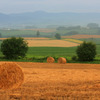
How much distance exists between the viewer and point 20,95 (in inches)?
488

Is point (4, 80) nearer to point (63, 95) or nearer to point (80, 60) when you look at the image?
point (63, 95)

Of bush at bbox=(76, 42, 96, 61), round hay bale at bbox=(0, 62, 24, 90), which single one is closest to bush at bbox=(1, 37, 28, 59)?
bush at bbox=(76, 42, 96, 61)

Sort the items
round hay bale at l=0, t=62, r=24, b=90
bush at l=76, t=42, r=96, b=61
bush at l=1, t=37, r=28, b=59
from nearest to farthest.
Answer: round hay bale at l=0, t=62, r=24, b=90, bush at l=76, t=42, r=96, b=61, bush at l=1, t=37, r=28, b=59

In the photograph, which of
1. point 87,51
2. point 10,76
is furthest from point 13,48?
point 10,76

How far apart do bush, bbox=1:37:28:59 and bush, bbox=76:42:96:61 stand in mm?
10268

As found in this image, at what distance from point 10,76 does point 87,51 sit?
33.2m

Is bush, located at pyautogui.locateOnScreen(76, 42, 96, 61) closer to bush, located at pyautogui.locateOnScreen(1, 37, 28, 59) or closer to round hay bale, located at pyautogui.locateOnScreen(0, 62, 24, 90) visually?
bush, located at pyautogui.locateOnScreen(1, 37, 28, 59)

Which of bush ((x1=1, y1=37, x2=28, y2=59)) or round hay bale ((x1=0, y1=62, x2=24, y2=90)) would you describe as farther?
bush ((x1=1, y1=37, x2=28, y2=59))

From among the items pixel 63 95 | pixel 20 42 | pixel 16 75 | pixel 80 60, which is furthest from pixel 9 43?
pixel 63 95

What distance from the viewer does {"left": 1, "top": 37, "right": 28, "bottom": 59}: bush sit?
49219mm

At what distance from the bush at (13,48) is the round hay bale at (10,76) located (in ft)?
111

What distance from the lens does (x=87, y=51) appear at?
153 feet

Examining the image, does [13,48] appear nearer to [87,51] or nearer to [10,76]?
[87,51]

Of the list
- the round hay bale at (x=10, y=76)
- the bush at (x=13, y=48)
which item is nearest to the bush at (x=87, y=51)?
the bush at (x=13, y=48)
